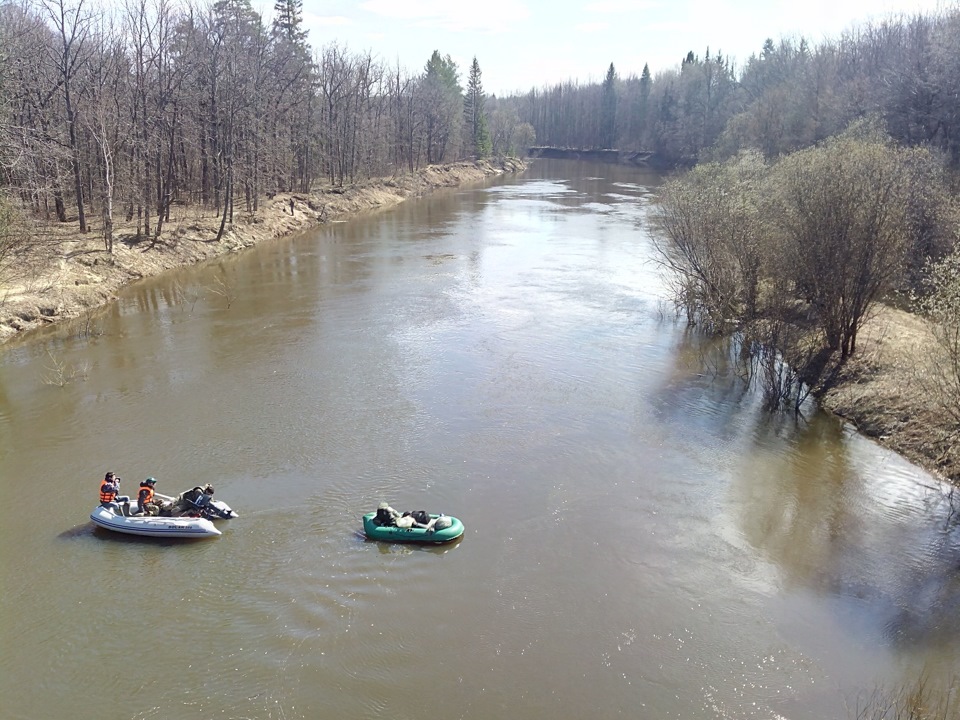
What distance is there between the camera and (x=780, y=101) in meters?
64.3

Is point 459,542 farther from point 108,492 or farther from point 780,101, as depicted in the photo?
point 780,101

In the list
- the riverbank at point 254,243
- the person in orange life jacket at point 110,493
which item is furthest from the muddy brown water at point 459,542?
the riverbank at point 254,243

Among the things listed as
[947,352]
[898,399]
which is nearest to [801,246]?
[898,399]

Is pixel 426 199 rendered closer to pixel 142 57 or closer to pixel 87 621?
pixel 142 57

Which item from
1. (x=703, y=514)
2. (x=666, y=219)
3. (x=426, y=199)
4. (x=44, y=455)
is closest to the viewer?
(x=703, y=514)

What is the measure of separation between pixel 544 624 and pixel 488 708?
214cm

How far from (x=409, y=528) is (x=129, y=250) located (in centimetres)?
2914

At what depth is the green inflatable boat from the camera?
14719 millimetres

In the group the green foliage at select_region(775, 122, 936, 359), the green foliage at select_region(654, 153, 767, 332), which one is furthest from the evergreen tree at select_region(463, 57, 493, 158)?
the green foliage at select_region(775, 122, 936, 359)

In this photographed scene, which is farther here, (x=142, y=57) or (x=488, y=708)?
(x=142, y=57)

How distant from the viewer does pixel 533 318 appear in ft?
99.4

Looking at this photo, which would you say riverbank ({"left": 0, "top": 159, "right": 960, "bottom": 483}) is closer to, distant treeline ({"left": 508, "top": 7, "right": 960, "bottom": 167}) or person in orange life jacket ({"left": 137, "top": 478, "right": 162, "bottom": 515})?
person in orange life jacket ({"left": 137, "top": 478, "right": 162, "bottom": 515})

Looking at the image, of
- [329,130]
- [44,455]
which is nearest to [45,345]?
[44,455]

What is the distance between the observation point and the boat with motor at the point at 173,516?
1477 centimetres
